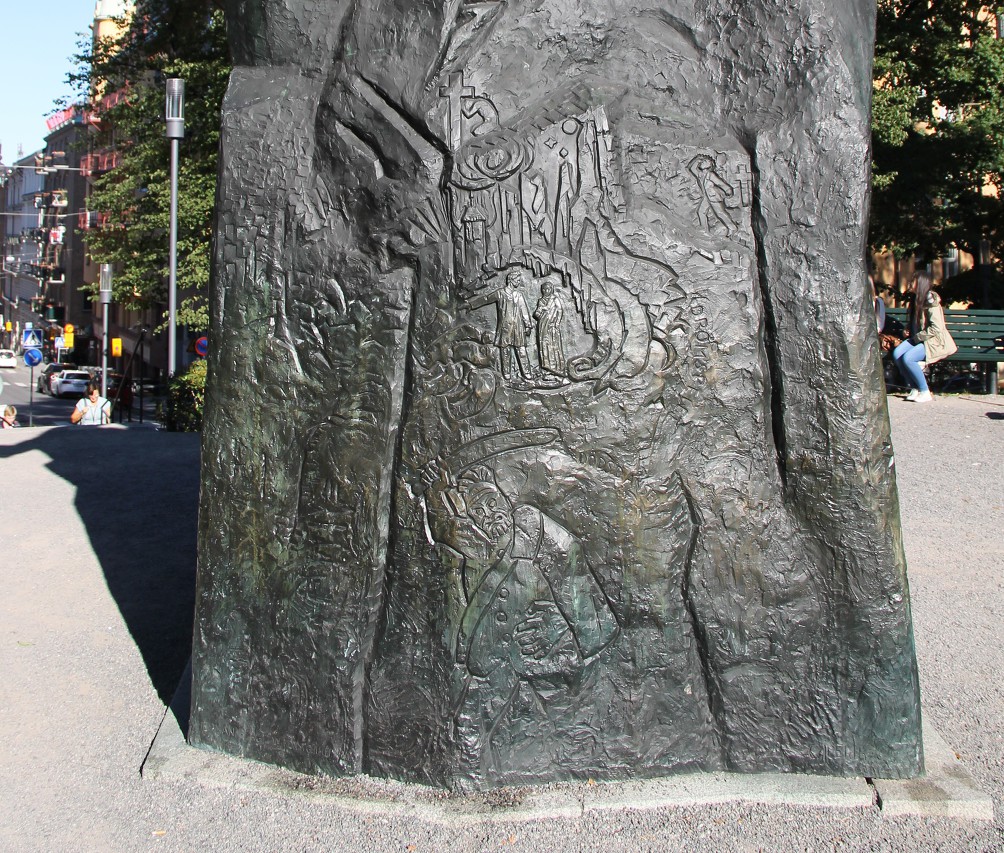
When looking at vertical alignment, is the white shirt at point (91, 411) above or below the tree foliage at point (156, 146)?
below

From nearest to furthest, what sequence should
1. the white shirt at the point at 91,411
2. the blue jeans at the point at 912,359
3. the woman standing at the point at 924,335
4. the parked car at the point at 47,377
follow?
the woman standing at the point at 924,335
the blue jeans at the point at 912,359
the white shirt at the point at 91,411
the parked car at the point at 47,377

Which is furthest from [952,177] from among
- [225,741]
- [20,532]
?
[225,741]

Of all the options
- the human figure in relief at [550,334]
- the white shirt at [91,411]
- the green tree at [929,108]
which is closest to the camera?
the human figure in relief at [550,334]

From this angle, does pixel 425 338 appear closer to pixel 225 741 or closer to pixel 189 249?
pixel 225 741

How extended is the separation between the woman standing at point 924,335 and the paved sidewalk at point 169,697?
3.29 m

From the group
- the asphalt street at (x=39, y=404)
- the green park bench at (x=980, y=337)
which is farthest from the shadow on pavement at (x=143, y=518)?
Result: the asphalt street at (x=39, y=404)

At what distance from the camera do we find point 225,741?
338cm

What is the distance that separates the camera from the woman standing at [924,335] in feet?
37.3

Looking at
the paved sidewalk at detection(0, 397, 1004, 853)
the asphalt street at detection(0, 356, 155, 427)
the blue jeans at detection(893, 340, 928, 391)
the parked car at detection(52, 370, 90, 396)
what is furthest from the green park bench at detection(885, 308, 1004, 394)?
the parked car at detection(52, 370, 90, 396)

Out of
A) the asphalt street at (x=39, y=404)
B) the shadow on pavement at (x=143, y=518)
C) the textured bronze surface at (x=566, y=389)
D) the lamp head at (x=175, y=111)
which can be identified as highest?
the lamp head at (x=175, y=111)

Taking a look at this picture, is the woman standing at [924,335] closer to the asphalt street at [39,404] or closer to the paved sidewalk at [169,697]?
the paved sidewalk at [169,697]

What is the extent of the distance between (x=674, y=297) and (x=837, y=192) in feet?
1.91

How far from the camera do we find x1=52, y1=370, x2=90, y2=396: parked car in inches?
1534

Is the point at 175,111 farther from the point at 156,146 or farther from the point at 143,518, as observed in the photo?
the point at 143,518
